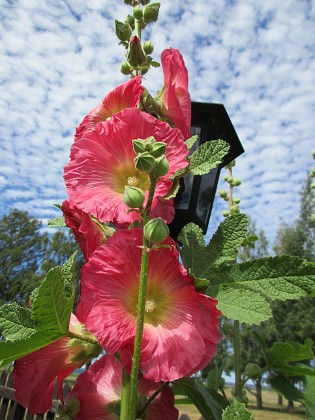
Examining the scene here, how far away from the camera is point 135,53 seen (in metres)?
0.90

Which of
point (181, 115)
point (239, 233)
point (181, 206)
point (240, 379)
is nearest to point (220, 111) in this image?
point (181, 206)

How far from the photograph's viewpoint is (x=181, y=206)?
123 cm

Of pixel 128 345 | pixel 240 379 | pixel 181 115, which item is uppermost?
pixel 181 115

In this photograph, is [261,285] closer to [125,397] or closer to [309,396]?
[125,397]

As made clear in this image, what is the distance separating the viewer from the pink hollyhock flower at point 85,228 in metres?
0.71

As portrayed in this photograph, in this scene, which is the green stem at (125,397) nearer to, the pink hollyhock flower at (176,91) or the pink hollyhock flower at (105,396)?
the pink hollyhock flower at (105,396)

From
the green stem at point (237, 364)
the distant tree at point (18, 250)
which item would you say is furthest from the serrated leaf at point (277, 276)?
the distant tree at point (18, 250)

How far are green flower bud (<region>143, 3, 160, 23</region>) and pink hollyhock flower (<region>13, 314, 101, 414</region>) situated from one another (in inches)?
29.8

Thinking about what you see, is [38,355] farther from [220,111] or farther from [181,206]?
[220,111]

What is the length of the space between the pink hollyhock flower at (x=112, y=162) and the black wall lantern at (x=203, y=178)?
1.71 ft

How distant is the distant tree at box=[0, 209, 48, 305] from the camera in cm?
2245

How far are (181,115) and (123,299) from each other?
41 centimetres

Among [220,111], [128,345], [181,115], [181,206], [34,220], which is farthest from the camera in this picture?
[34,220]

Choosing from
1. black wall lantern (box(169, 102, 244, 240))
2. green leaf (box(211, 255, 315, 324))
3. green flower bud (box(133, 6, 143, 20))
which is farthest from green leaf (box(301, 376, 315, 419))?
green flower bud (box(133, 6, 143, 20))
